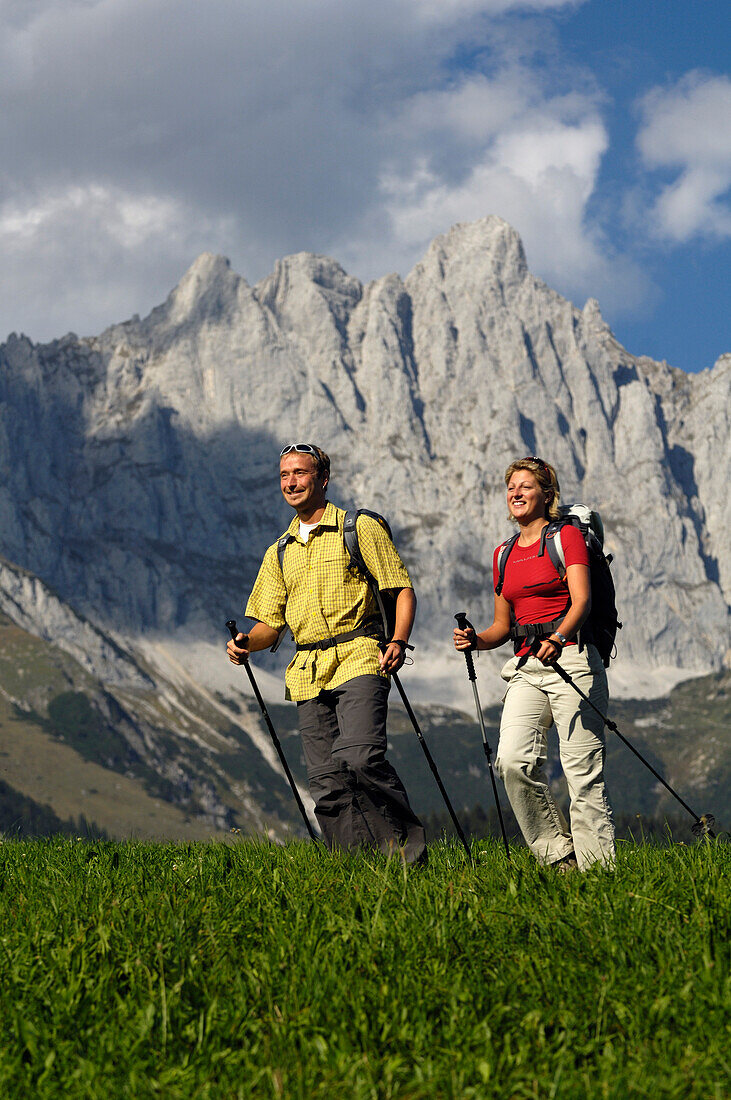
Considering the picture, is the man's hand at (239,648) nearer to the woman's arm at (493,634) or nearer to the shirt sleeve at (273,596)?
the shirt sleeve at (273,596)

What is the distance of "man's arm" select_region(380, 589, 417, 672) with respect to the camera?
9.27m

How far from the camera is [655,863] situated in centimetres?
721

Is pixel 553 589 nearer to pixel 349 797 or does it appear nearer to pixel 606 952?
pixel 349 797

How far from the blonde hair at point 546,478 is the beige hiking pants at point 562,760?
1.48 m

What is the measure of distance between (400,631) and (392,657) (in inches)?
18.8

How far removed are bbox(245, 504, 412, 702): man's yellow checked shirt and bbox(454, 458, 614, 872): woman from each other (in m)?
0.94

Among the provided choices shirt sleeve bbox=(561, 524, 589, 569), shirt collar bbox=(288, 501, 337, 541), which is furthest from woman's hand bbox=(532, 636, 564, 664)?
shirt collar bbox=(288, 501, 337, 541)

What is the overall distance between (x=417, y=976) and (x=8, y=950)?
2.28 metres

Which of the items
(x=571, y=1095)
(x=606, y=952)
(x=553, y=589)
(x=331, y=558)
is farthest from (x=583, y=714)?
(x=571, y=1095)

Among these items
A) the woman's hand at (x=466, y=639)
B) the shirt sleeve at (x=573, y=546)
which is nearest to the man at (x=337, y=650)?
the woman's hand at (x=466, y=639)

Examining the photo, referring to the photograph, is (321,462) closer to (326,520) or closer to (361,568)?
(326,520)

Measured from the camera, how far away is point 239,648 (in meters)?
10.0

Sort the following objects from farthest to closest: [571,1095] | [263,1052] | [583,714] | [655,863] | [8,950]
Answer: [583,714] → [655,863] → [8,950] → [263,1052] → [571,1095]

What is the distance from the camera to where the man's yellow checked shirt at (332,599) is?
9.67 meters
